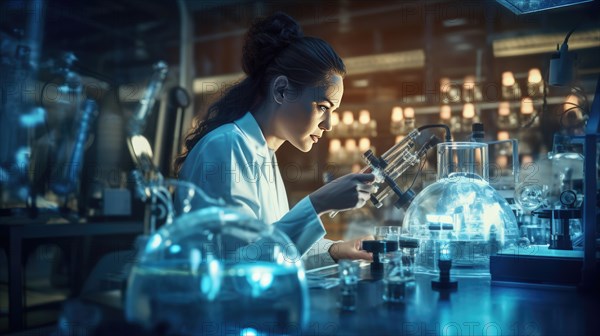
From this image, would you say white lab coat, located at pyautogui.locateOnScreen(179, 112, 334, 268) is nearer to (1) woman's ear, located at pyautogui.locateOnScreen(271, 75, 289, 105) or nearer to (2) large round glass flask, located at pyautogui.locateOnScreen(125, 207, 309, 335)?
(1) woman's ear, located at pyautogui.locateOnScreen(271, 75, 289, 105)

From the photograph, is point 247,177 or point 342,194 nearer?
point 342,194

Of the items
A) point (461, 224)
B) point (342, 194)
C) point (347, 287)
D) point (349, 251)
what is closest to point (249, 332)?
point (347, 287)

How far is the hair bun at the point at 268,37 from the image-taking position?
1.66 metres

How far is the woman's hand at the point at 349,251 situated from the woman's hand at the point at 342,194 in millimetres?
292

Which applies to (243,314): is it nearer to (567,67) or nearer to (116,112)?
(567,67)

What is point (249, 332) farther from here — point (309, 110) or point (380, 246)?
point (309, 110)

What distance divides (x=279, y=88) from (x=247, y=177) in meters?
0.32

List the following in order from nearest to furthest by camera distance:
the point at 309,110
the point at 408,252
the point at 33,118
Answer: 1. the point at 408,252
2. the point at 309,110
3. the point at 33,118

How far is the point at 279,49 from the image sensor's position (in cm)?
166

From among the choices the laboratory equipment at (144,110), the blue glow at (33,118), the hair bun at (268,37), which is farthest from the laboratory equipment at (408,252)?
the blue glow at (33,118)

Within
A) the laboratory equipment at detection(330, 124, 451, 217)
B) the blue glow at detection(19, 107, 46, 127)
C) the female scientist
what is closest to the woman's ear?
the female scientist

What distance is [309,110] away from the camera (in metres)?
1.63

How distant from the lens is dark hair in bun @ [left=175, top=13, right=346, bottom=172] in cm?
161

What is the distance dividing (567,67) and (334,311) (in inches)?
45.5
